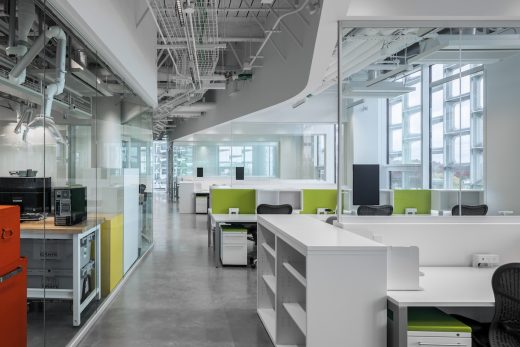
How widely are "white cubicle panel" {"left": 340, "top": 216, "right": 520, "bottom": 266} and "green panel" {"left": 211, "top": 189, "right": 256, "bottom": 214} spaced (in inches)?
162

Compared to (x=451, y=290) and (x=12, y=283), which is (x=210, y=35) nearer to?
(x=12, y=283)

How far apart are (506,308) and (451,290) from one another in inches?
15.9

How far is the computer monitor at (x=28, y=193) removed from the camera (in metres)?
3.20

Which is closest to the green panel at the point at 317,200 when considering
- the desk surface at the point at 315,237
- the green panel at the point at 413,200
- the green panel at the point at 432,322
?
the green panel at the point at 413,200

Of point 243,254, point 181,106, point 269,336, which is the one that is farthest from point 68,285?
point 181,106

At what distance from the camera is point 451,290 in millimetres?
3115

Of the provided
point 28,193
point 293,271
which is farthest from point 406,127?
point 28,193

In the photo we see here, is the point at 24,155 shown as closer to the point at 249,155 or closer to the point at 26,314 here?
the point at 26,314

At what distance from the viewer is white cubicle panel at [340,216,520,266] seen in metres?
4.00

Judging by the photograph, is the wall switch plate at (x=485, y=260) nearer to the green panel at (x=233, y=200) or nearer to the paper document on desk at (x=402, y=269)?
the paper document on desk at (x=402, y=269)

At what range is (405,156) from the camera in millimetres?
11383

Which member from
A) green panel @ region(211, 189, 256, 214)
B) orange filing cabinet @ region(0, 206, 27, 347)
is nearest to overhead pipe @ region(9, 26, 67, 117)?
orange filing cabinet @ region(0, 206, 27, 347)

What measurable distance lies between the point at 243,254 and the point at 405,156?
5.98 metres

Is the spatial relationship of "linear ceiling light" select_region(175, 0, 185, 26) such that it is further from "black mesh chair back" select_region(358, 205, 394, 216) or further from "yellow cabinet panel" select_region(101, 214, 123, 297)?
"black mesh chair back" select_region(358, 205, 394, 216)
